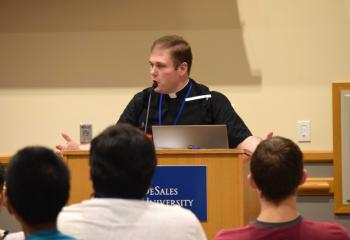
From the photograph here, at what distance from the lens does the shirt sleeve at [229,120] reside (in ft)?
12.2

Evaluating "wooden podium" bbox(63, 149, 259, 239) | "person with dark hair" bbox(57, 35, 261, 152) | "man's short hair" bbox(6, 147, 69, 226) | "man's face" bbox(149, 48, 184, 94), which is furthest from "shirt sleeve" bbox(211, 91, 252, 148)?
"man's short hair" bbox(6, 147, 69, 226)

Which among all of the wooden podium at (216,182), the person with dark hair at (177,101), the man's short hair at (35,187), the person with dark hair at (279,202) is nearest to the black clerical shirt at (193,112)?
the person with dark hair at (177,101)

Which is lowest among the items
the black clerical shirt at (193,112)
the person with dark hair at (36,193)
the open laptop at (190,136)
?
the person with dark hair at (36,193)

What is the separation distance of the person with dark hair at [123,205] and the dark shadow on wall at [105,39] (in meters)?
2.81

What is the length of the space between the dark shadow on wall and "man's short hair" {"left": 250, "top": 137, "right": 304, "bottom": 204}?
2.55 meters

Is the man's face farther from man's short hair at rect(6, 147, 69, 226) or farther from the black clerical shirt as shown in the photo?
man's short hair at rect(6, 147, 69, 226)

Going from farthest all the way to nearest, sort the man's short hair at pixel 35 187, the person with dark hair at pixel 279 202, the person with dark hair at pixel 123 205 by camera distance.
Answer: the person with dark hair at pixel 279 202 → the person with dark hair at pixel 123 205 → the man's short hair at pixel 35 187

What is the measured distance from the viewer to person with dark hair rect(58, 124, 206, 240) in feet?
5.83

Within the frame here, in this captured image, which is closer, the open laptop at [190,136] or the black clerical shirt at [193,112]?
the open laptop at [190,136]

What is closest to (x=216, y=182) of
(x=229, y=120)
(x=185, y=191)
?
(x=185, y=191)

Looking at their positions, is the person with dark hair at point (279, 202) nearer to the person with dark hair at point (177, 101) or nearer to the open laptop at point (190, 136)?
the open laptop at point (190, 136)

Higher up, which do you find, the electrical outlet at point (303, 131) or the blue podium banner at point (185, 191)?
the electrical outlet at point (303, 131)

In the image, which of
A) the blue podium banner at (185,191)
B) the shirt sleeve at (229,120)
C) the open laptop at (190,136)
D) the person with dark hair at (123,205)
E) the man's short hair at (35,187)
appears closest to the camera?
the man's short hair at (35,187)

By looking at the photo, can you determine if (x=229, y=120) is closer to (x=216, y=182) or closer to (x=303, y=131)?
(x=216, y=182)
